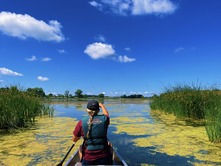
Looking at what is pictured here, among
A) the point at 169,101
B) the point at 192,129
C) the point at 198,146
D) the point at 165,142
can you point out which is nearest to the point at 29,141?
the point at 165,142

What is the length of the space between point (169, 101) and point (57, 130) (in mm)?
8078

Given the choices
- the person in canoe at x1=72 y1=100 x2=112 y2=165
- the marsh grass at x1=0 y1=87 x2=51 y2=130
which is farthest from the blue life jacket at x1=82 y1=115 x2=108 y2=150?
the marsh grass at x1=0 y1=87 x2=51 y2=130

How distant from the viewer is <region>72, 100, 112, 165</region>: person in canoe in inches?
175

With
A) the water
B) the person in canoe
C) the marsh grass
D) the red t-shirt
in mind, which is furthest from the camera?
the marsh grass

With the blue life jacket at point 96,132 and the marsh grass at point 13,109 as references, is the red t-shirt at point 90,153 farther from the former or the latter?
the marsh grass at point 13,109

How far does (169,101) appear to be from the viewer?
17531 millimetres

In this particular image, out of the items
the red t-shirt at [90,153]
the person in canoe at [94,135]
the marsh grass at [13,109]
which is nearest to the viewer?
the person in canoe at [94,135]

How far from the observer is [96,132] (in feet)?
14.6

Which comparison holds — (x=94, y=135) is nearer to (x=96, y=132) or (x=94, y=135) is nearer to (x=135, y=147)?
(x=96, y=132)

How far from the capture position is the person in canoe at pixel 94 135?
444cm

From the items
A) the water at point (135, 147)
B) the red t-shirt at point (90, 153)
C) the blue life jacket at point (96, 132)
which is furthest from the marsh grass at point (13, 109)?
the blue life jacket at point (96, 132)

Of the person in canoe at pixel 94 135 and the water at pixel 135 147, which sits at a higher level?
the person in canoe at pixel 94 135

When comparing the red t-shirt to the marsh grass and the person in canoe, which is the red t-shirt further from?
the marsh grass

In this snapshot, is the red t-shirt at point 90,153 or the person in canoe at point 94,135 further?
the red t-shirt at point 90,153
